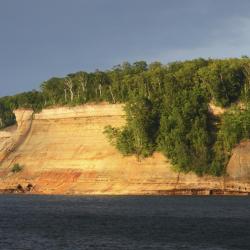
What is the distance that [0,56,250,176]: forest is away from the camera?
88.3 meters

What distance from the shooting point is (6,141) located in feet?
386

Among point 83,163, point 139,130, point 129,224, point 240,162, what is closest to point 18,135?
point 83,163

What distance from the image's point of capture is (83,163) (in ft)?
324

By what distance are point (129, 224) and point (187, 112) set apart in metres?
40.0

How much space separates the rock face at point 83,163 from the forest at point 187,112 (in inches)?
68.7

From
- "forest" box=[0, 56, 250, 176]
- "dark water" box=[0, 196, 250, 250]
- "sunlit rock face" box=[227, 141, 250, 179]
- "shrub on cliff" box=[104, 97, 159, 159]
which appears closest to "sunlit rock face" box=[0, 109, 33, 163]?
"forest" box=[0, 56, 250, 176]

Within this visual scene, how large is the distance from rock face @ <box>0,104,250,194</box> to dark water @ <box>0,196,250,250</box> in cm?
897

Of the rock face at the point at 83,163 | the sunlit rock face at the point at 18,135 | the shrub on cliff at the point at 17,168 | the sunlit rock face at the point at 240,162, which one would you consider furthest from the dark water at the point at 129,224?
the sunlit rock face at the point at 18,135

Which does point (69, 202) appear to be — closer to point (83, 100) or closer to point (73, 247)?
point (83, 100)

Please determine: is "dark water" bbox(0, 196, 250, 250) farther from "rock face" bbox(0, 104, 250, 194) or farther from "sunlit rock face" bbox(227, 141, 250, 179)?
"rock face" bbox(0, 104, 250, 194)

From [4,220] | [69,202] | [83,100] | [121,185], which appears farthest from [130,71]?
[4,220]

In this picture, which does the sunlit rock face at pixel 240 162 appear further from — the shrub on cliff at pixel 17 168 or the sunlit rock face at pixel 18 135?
the sunlit rock face at pixel 18 135

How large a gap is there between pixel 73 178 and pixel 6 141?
83.1 ft

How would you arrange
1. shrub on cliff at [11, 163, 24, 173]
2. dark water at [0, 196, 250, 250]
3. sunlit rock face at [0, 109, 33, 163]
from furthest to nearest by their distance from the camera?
A: 1. sunlit rock face at [0, 109, 33, 163]
2. shrub on cliff at [11, 163, 24, 173]
3. dark water at [0, 196, 250, 250]
